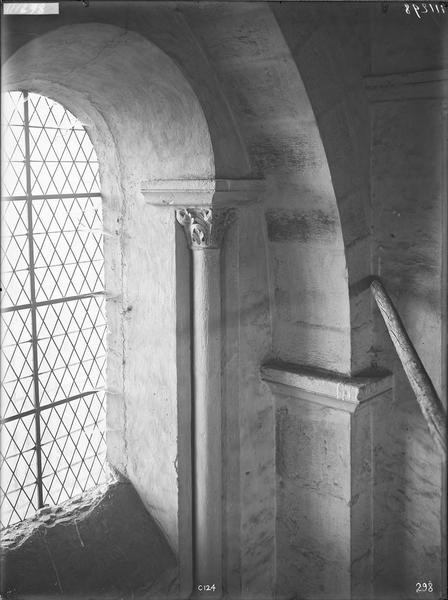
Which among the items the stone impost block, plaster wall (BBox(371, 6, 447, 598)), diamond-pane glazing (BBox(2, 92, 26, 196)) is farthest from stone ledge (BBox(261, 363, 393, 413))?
diamond-pane glazing (BBox(2, 92, 26, 196))

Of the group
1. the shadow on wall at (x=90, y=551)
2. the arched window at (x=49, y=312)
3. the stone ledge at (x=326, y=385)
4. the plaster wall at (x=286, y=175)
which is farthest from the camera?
the stone ledge at (x=326, y=385)

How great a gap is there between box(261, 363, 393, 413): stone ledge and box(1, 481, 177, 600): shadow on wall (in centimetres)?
125

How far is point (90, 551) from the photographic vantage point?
4332mm

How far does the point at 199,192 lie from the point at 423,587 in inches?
118

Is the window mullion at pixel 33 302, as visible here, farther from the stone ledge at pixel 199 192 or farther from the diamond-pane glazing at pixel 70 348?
the stone ledge at pixel 199 192

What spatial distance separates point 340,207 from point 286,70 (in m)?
0.88

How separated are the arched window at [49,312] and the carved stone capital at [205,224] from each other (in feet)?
2.59

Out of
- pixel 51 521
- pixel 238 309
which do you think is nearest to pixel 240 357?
pixel 238 309

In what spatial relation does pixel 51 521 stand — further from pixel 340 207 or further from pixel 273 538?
pixel 340 207

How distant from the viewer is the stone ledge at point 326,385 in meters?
4.43

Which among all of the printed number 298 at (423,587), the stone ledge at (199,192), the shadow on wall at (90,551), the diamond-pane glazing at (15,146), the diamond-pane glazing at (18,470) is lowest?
the printed number 298 at (423,587)

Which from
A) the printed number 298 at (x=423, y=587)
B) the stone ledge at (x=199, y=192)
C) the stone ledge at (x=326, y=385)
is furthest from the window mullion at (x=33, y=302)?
the printed number 298 at (x=423, y=587)

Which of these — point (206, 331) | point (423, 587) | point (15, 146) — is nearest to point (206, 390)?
point (206, 331)

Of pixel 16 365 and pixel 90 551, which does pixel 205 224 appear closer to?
pixel 16 365
